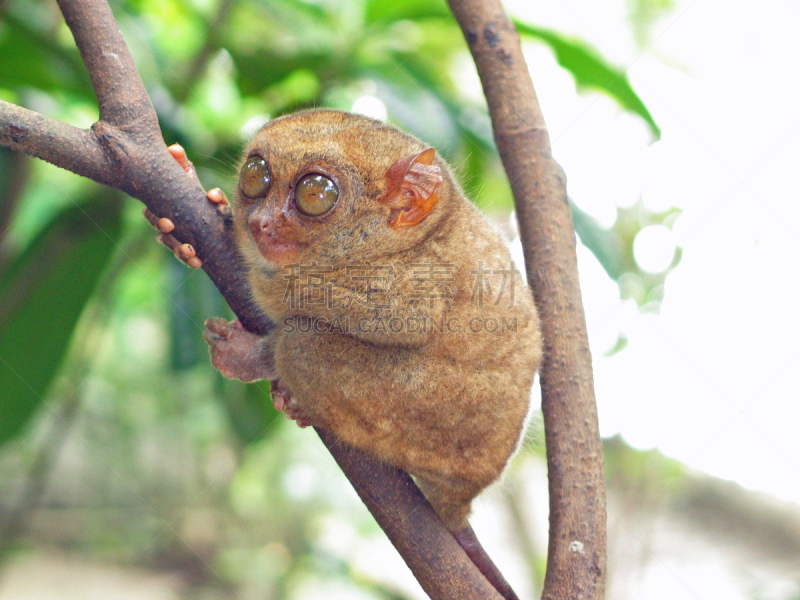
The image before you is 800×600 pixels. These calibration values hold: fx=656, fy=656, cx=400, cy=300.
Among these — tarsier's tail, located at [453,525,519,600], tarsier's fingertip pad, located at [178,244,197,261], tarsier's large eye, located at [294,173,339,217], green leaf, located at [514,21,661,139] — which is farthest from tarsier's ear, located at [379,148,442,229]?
green leaf, located at [514,21,661,139]

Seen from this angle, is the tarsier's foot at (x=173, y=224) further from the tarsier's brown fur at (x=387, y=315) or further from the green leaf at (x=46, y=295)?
the green leaf at (x=46, y=295)

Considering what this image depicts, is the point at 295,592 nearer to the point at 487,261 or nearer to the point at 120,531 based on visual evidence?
the point at 120,531

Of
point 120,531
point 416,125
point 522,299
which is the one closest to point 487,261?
point 522,299

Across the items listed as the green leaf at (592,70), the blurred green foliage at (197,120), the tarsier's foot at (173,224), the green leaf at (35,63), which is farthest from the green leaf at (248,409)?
the green leaf at (592,70)

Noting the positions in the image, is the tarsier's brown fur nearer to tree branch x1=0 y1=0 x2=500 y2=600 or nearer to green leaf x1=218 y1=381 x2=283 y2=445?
tree branch x1=0 y1=0 x2=500 y2=600

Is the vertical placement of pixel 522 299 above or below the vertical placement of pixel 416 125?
below

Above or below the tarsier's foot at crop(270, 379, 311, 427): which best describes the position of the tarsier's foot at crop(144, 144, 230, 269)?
above
